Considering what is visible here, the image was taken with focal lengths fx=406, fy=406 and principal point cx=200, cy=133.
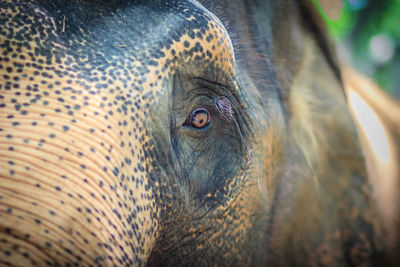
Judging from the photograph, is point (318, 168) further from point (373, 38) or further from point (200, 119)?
point (373, 38)

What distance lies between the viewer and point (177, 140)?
4.06ft

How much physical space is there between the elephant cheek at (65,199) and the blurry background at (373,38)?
6781 mm

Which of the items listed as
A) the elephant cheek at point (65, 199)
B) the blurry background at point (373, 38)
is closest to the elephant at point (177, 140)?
the elephant cheek at point (65, 199)

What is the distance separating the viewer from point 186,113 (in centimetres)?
125

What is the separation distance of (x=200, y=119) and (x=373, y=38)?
32.2 feet

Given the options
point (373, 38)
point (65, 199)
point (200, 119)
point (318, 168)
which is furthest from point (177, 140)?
point (373, 38)

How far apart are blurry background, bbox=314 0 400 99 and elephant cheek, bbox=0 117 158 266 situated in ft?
22.2

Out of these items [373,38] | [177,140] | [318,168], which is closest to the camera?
[177,140]

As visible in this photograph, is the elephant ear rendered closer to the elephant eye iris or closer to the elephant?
the elephant

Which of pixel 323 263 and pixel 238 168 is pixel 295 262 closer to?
pixel 323 263

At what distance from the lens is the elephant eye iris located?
4.20 feet

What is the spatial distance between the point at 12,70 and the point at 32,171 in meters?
0.28

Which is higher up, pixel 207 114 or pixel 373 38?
pixel 373 38

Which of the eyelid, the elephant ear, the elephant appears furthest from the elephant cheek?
the elephant ear
